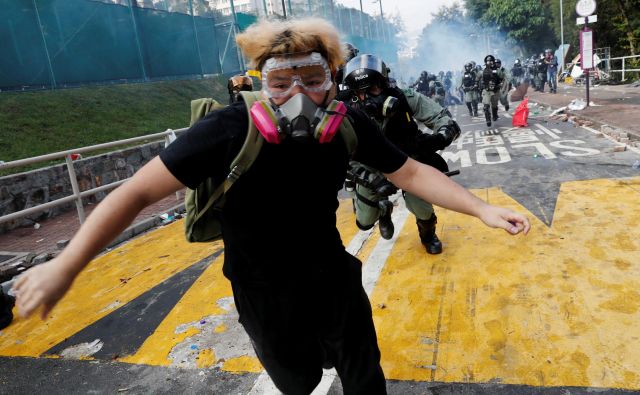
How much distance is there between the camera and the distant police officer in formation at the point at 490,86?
12.1 metres

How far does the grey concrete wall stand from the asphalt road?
3378 millimetres

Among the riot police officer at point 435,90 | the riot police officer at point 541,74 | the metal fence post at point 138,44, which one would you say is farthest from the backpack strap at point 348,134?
the riot police officer at point 541,74

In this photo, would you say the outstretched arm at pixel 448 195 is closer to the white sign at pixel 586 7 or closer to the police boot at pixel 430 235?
the police boot at pixel 430 235

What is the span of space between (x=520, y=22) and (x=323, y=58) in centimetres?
5041

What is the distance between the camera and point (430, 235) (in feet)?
14.3

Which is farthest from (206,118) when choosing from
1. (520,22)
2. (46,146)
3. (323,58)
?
(520,22)

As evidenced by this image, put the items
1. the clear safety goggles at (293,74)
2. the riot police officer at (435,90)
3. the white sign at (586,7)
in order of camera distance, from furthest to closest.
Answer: the riot police officer at (435,90) < the white sign at (586,7) < the clear safety goggles at (293,74)

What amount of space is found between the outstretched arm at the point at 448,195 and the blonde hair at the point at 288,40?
57 cm

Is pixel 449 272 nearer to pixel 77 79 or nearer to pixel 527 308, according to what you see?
pixel 527 308

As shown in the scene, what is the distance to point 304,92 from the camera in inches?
65.6

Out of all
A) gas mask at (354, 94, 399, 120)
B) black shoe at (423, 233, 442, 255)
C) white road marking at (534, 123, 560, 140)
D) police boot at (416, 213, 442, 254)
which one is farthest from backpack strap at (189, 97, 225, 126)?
white road marking at (534, 123, 560, 140)

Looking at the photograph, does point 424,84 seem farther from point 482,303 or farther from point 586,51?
point 482,303

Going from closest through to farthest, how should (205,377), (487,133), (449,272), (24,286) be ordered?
(24,286), (205,377), (449,272), (487,133)

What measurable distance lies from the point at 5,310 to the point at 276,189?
362 cm
